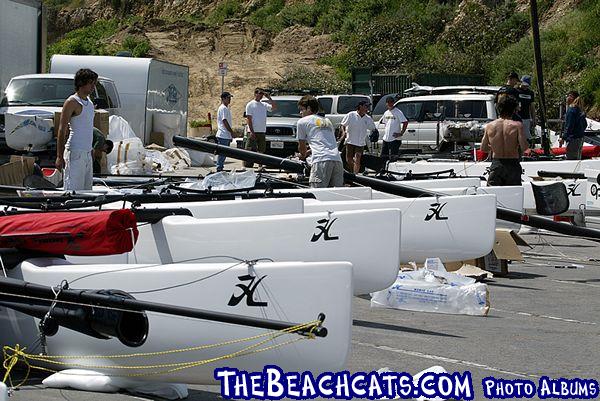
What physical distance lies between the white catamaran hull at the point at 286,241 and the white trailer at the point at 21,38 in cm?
1401

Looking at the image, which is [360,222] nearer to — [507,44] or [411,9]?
[507,44]

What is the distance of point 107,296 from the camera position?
641cm

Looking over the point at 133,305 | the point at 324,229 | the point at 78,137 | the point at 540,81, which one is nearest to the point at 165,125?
the point at 540,81

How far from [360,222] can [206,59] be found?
48.2 metres

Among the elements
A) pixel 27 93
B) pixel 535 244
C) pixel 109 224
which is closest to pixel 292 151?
pixel 27 93

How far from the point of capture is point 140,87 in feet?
87.5

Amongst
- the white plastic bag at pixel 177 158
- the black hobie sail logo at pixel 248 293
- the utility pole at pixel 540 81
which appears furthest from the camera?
the white plastic bag at pixel 177 158

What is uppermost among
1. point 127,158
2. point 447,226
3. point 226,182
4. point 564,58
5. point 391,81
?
point 564,58

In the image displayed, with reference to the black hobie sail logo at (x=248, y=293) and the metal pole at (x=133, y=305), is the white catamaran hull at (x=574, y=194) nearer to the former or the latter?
the black hobie sail logo at (x=248, y=293)

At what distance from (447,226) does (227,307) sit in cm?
489

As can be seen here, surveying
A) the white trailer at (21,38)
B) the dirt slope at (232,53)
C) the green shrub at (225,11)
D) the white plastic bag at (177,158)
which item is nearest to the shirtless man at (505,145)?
the white trailer at (21,38)

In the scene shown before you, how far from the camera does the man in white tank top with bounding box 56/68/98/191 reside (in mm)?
11875

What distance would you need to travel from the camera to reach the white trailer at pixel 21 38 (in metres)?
22.1

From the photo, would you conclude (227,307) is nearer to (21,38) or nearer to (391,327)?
(391,327)
